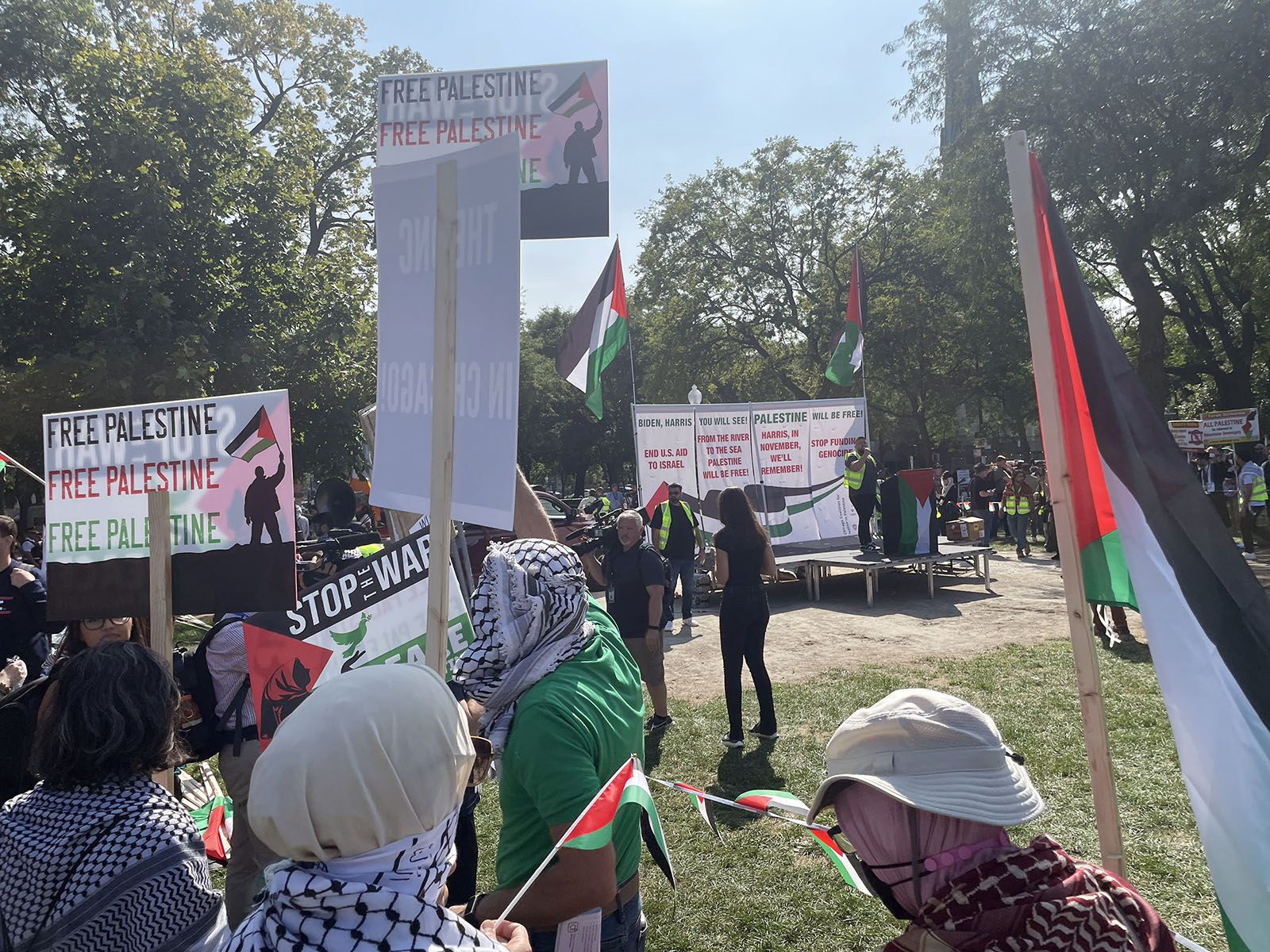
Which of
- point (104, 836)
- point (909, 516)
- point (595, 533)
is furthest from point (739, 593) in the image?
point (595, 533)

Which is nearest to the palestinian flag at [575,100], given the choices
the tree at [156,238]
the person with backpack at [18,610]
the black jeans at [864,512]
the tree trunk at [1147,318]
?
the person with backpack at [18,610]

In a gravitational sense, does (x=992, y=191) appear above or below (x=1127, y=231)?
above

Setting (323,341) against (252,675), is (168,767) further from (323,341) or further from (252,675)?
(323,341)

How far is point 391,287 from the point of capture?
2.64 metres

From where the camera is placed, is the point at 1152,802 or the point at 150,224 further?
the point at 150,224

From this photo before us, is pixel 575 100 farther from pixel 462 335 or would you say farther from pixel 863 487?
pixel 863 487

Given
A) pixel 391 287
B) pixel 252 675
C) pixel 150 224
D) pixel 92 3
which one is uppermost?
pixel 92 3

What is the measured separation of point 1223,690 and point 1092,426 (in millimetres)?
680

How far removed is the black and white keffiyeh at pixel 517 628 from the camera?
7.09 ft

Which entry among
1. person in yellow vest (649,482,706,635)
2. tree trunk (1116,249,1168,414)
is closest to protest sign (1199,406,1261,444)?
tree trunk (1116,249,1168,414)

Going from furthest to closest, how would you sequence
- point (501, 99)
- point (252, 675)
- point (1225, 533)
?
point (501, 99)
point (252, 675)
point (1225, 533)

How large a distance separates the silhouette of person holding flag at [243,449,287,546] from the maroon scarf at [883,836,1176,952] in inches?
126

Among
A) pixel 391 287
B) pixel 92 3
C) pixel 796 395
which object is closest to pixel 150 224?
pixel 92 3

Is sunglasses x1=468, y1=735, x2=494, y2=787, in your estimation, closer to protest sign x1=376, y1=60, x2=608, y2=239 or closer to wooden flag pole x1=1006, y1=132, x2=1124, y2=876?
wooden flag pole x1=1006, y1=132, x2=1124, y2=876
